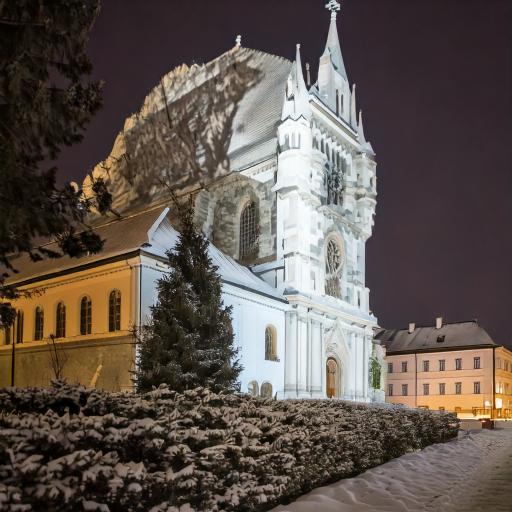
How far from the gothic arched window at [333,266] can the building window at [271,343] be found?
27.3 ft

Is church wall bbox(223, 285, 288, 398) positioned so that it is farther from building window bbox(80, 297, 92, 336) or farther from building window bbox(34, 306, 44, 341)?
building window bbox(34, 306, 44, 341)

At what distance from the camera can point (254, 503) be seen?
786 cm

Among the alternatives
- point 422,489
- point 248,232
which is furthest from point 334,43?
point 422,489

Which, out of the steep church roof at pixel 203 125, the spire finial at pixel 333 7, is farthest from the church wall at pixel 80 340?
the spire finial at pixel 333 7

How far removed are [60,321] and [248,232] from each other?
54.0 feet

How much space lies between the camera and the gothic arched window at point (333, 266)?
42.0 m

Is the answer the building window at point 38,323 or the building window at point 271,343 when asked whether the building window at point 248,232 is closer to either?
the building window at point 271,343

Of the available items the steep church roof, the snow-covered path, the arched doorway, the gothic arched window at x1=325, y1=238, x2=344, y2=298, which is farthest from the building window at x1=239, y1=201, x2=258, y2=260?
the snow-covered path

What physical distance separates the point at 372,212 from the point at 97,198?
131ft

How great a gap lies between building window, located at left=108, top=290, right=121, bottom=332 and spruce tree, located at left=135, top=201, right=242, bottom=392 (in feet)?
29.4

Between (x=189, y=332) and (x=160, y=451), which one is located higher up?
(x=189, y=332)

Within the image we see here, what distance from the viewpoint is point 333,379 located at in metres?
41.4

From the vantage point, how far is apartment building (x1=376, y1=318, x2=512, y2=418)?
61.4 meters

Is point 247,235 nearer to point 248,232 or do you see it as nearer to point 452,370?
point 248,232
